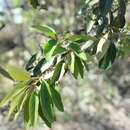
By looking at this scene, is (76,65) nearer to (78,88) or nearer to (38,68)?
(38,68)

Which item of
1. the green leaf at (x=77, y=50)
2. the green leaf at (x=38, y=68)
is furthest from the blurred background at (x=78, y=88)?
the green leaf at (x=77, y=50)

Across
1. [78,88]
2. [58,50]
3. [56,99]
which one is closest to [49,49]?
[58,50]

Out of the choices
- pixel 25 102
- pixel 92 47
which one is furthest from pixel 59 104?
pixel 92 47

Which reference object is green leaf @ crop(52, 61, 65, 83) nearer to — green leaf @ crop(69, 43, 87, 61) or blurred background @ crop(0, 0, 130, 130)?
green leaf @ crop(69, 43, 87, 61)

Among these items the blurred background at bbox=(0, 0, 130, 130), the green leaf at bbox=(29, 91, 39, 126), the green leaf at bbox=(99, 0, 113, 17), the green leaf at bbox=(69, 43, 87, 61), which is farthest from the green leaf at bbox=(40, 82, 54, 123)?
the blurred background at bbox=(0, 0, 130, 130)

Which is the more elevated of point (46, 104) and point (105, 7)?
point (105, 7)

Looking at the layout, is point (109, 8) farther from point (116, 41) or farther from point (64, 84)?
point (64, 84)
